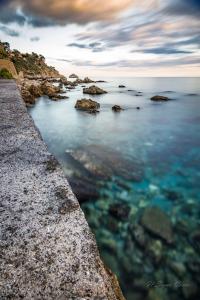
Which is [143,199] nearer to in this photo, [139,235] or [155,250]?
[139,235]

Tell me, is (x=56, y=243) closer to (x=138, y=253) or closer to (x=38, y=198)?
(x=38, y=198)

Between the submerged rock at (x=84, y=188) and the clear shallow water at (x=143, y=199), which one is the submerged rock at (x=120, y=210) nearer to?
the clear shallow water at (x=143, y=199)

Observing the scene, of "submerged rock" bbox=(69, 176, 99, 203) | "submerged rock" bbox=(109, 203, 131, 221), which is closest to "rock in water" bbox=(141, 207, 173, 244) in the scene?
"submerged rock" bbox=(109, 203, 131, 221)

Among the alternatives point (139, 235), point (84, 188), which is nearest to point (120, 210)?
point (139, 235)

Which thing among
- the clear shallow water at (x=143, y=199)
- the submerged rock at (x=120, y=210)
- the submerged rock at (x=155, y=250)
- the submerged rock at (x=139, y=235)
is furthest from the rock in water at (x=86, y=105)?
the submerged rock at (x=155, y=250)

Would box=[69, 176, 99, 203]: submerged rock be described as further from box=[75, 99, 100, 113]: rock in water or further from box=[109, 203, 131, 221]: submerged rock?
box=[75, 99, 100, 113]: rock in water

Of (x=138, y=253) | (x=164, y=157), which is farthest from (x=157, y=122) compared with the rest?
(x=138, y=253)

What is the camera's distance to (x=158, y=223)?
17.3ft

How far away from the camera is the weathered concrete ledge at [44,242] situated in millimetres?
1898

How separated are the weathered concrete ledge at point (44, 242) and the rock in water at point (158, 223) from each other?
8.14ft

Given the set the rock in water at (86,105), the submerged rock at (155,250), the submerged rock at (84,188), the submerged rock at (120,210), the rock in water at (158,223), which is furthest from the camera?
the rock in water at (86,105)

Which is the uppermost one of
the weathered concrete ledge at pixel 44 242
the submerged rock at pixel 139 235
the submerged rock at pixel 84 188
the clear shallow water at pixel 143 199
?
the weathered concrete ledge at pixel 44 242

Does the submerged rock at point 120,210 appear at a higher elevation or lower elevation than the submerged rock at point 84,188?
lower

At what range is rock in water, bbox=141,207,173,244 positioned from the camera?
16.2 feet
